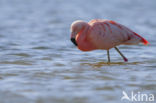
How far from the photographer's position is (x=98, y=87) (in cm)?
533

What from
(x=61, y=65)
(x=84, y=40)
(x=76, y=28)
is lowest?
(x=61, y=65)

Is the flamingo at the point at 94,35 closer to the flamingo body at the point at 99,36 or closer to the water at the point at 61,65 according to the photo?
the flamingo body at the point at 99,36

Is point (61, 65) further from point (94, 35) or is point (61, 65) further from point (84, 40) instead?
point (94, 35)

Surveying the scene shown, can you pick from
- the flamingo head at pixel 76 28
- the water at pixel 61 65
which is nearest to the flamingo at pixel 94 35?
the flamingo head at pixel 76 28

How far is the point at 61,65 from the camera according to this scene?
23.3ft

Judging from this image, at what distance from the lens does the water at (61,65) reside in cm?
500

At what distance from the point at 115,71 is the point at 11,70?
5.89 feet

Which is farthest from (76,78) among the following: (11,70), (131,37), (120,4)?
(120,4)

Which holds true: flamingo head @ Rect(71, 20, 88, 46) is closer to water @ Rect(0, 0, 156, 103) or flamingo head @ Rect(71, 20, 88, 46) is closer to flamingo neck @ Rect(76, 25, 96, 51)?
flamingo neck @ Rect(76, 25, 96, 51)

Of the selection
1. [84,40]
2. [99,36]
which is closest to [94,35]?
[99,36]

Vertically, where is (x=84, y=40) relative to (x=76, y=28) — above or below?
below

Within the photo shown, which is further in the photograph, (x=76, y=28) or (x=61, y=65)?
(x=61, y=65)

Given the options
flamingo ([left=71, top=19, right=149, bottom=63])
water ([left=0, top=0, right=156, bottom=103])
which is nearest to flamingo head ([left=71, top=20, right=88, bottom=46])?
flamingo ([left=71, top=19, right=149, bottom=63])

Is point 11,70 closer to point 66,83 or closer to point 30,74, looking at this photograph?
point 30,74
